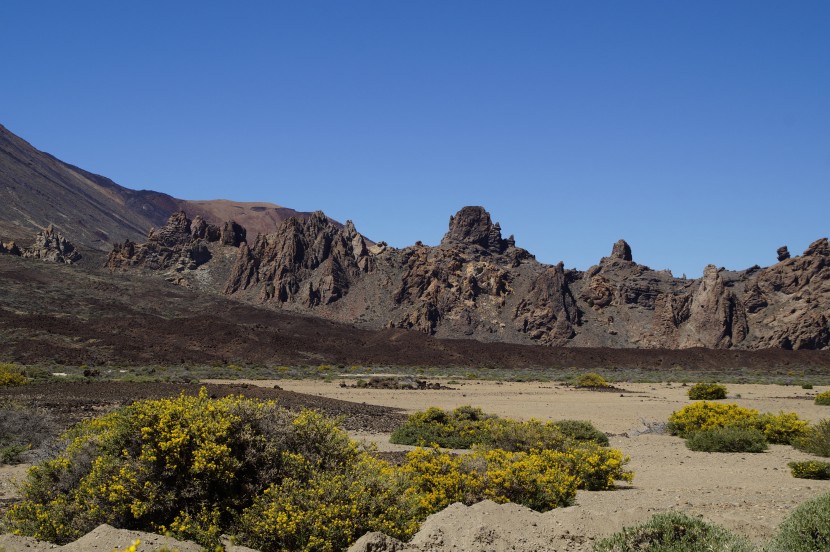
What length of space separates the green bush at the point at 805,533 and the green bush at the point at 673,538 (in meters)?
0.42

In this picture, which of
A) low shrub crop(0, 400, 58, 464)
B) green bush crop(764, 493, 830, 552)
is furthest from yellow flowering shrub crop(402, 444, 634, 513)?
low shrub crop(0, 400, 58, 464)

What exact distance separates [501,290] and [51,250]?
84.8m

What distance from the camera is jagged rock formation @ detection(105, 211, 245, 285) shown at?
135 m

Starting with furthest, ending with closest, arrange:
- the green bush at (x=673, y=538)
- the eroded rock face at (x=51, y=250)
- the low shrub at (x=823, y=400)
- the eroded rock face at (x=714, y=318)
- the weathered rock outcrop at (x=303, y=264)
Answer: the weathered rock outcrop at (x=303, y=264) < the eroded rock face at (x=51, y=250) < the eroded rock face at (x=714, y=318) < the low shrub at (x=823, y=400) < the green bush at (x=673, y=538)

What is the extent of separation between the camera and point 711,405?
22.0 meters

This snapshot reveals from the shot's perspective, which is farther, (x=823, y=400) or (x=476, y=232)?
(x=476, y=232)

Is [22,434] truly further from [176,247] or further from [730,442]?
[176,247]

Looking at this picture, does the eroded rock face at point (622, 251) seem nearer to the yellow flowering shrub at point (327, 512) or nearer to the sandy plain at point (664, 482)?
the sandy plain at point (664, 482)

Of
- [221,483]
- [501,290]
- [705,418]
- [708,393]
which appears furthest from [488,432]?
[501,290]

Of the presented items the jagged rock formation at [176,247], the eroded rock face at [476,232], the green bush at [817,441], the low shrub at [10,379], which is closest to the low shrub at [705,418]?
the green bush at [817,441]

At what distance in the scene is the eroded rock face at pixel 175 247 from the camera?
13488 centimetres

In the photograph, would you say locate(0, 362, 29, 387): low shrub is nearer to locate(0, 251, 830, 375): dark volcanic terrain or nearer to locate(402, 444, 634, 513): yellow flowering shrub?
locate(0, 251, 830, 375): dark volcanic terrain

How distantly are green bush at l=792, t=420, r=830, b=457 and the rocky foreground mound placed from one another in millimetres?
97202

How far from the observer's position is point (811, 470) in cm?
1291
